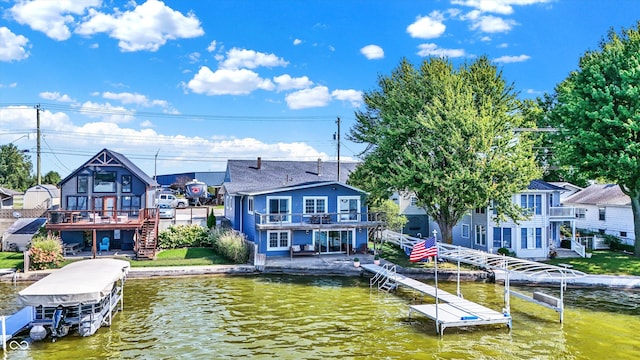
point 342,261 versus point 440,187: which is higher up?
point 440,187

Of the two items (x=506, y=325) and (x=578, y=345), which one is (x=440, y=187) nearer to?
(x=506, y=325)

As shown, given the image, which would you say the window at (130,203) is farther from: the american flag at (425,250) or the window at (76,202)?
the american flag at (425,250)

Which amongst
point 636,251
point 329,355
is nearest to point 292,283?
point 329,355

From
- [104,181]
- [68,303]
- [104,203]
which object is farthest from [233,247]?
[68,303]

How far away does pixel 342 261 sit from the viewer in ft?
103

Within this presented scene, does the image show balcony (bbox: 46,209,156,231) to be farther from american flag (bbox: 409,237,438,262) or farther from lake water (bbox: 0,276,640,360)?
american flag (bbox: 409,237,438,262)

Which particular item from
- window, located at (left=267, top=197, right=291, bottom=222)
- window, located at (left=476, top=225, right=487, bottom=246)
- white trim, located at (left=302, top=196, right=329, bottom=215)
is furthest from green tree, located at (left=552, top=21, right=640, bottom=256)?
window, located at (left=267, top=197, right=291, bottom=222)

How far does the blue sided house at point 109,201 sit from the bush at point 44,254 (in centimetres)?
421

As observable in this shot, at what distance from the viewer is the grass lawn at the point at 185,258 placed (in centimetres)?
3008

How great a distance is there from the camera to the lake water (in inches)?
634

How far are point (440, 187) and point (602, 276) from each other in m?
10.1

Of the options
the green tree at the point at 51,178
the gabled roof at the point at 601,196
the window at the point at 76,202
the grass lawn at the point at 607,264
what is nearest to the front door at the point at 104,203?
the window at the point at 76,202

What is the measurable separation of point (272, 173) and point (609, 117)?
90.4 ft

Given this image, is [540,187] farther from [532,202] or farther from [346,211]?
[346,211]
